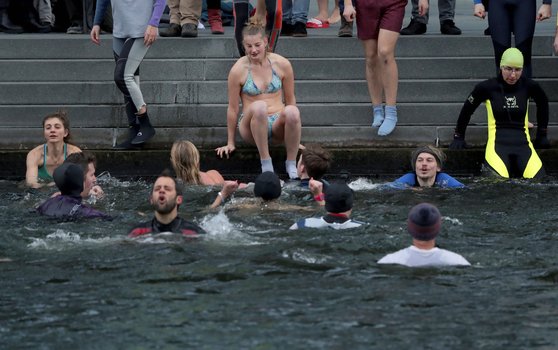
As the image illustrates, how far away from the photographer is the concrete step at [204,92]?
54.0 feet

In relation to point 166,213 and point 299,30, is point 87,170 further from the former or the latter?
point 299,30

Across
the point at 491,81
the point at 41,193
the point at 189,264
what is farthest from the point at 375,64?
the point at 189,264

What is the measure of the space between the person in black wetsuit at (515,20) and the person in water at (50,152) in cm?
484

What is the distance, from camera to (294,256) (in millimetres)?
11156

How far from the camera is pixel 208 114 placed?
53.7 feet

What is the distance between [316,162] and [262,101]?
6.01 ft

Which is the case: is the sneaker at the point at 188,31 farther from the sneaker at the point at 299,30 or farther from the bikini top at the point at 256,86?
the bikini top at the point at 256,86

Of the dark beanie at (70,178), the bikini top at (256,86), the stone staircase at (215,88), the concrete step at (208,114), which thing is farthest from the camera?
the concrete step at (208,114)

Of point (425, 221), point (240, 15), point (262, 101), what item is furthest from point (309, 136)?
point (425, 221)

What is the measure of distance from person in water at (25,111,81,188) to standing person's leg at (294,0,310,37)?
3624 mm

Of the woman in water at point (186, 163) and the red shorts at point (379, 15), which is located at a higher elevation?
the red shorts at point (379, 15)

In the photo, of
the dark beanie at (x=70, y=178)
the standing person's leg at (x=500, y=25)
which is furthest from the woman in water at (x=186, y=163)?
the standing person's leg at (x=500, y=25)

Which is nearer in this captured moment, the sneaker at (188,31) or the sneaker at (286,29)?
the sneaker at (188,31)

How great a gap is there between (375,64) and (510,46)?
5.07 feet
